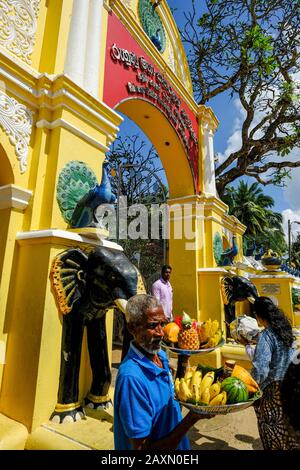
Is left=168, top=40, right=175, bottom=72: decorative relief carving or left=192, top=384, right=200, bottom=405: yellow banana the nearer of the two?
left=192, top=384, right=200, bottom=405: yellow banana

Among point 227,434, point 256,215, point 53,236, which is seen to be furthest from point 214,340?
point 256,215

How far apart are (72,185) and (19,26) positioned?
191 centimetres

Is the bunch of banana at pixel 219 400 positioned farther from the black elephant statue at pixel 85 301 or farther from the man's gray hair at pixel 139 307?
the black elephant statue at pixel 85 301

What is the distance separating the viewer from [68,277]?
2.64 meters

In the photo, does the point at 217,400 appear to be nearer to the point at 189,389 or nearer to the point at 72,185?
the point at 189,389

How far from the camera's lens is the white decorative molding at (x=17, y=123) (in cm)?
285

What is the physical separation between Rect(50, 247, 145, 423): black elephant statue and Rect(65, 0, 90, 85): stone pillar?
2.14m

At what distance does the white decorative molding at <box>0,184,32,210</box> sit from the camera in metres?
2.80

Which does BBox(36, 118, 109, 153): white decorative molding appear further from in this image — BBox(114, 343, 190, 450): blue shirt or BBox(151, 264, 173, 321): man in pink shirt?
BBox(151, 264, 173, 321): man in pink shirt

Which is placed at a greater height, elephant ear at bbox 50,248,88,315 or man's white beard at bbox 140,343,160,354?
elephant ear at bbox 50,248,88,315

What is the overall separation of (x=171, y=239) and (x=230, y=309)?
2.01 metres

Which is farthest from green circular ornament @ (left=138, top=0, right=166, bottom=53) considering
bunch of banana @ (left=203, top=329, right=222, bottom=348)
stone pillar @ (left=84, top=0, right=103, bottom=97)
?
bunch of banana @ (left=203, top=329, right=222, bottom=348)

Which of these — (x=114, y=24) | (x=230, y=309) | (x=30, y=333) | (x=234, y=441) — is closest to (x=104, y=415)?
(x=30, y=333)

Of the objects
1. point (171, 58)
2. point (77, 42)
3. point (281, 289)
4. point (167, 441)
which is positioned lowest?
Result: point (167, 441)
